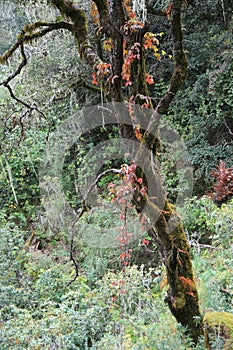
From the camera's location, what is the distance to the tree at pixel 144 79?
2324 millimetres

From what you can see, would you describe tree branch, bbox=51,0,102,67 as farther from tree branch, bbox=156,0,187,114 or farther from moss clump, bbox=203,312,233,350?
moss clump, bbox=203,312,233,350

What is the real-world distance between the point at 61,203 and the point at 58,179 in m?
0.77

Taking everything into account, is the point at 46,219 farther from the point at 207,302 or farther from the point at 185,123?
the point at 207,302

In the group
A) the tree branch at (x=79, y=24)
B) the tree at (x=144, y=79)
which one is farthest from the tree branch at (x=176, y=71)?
the tree branch at (x=79, y=24)

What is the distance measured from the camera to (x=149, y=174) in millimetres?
2557

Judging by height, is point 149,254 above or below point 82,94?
below

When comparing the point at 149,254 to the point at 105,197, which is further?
the point at 105,197

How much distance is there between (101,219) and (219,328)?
4.47 meters

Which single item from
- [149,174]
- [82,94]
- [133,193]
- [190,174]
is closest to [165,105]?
[149,174]

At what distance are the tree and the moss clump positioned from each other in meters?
0.25

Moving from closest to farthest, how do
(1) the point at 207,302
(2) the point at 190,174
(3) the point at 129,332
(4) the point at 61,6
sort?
(4) the point at 61,6, (1) the point at 207,302, (3) the point at 129,332, (2) the point at 190,174

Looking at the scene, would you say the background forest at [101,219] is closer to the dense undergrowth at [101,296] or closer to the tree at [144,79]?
the dense undergrowth at [101,296]

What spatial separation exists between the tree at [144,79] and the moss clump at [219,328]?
0.25 metres

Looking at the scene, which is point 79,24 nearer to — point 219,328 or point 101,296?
point 219,328
